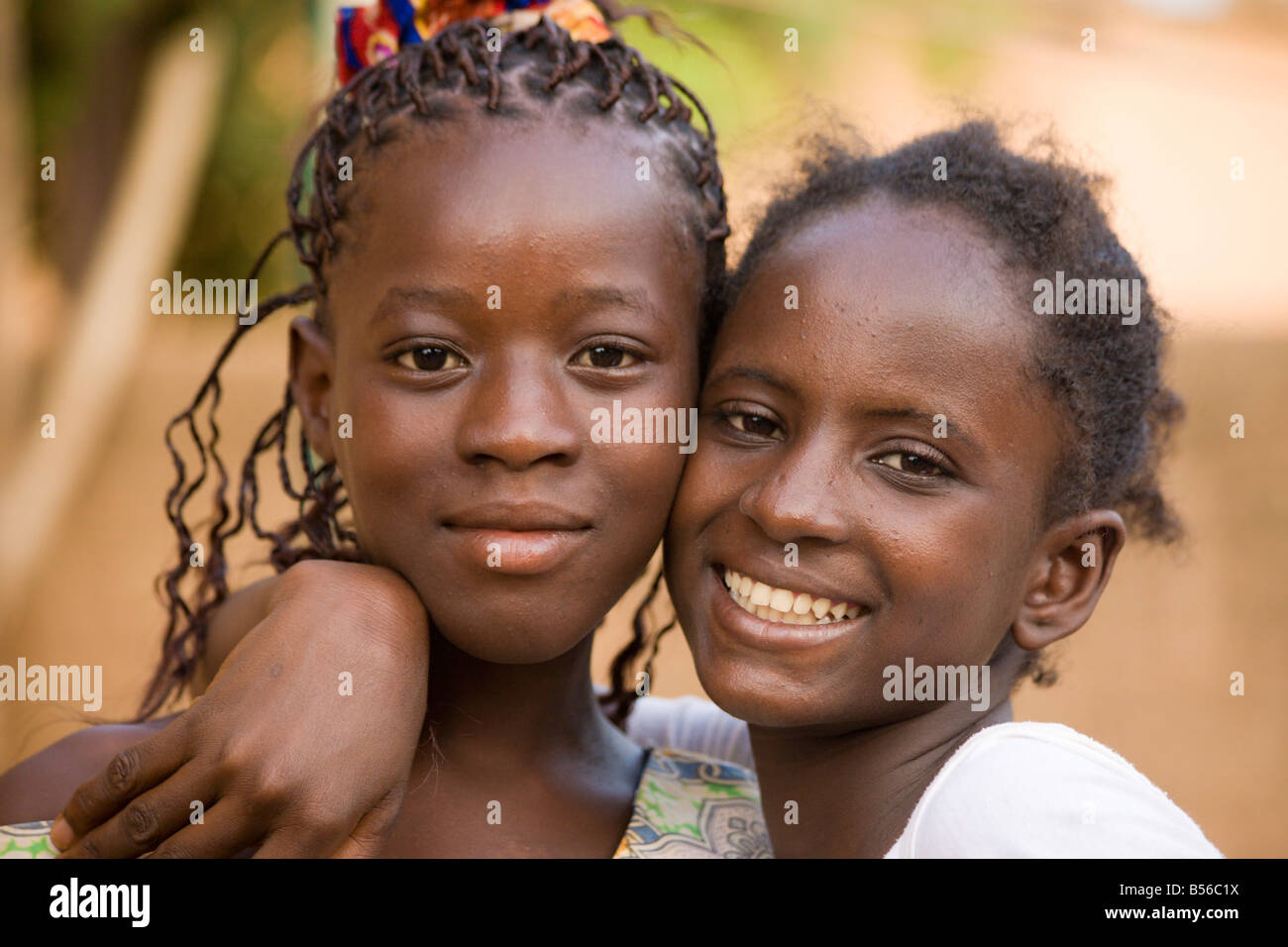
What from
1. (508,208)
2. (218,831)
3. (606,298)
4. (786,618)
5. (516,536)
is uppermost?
(508,208)

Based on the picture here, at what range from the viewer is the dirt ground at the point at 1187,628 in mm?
5875

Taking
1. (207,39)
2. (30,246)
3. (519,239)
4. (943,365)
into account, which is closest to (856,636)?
(943,365)

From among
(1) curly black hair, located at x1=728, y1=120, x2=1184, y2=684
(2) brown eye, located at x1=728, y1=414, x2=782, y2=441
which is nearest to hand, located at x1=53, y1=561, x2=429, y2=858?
(2) brown eye, located at x1=728, y1=414, x2=782, y2=441

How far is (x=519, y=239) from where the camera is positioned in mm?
2053

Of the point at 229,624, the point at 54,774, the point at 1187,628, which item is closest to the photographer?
the point at 54,774

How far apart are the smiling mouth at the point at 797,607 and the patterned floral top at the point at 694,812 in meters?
0.48

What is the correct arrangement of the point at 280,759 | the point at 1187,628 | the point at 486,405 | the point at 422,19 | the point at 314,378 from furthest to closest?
the point at 1187,628 < the point at 422,19 < the point at 314,378 < the point at 486,405 < the point at 280,759

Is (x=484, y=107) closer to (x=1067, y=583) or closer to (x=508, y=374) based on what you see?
(x=508, y=374)

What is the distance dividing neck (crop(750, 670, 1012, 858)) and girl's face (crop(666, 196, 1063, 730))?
0.20ft

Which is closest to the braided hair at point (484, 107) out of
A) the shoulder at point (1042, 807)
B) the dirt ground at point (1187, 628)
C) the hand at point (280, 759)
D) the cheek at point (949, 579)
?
the hand at point (280, 759)

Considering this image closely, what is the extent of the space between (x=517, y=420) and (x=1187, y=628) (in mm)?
5047

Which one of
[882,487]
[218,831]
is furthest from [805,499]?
[218,831]

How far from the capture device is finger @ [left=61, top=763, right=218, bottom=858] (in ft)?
5.76

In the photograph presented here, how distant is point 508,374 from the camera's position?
2029 mm
